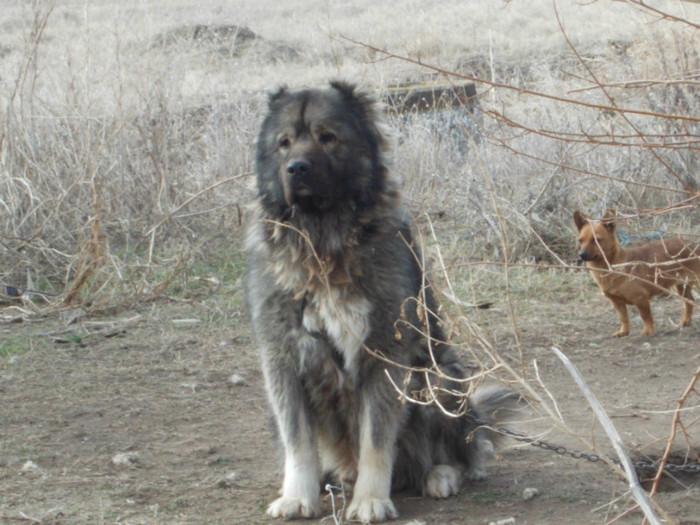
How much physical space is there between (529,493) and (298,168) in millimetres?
1789

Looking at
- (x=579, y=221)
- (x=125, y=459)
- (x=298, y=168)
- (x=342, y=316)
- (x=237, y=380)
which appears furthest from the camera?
(x=579, y=221)

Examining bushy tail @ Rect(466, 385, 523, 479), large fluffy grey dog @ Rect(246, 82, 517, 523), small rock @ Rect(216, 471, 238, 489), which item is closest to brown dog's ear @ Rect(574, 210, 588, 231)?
bushy tail @ Rect(466, 385, 523, 479)

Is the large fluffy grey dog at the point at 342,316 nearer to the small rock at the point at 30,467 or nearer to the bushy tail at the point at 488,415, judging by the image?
the bushy tail at the point at 488,415

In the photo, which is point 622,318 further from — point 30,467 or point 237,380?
point 30,467

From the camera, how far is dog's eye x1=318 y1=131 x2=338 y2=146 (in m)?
4.09

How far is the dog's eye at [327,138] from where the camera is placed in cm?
409

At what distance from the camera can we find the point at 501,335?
671 centimetres

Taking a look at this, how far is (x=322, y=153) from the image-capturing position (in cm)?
403

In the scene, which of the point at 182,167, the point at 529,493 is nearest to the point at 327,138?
the point at 529,493

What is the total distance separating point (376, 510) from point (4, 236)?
4641 mm

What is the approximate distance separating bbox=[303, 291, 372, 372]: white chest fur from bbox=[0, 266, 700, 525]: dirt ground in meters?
0.76

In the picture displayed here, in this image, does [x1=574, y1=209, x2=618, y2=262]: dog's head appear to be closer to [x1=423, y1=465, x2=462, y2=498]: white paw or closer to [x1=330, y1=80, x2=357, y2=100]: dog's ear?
[x1=330, y1=80, x2=357, y2=100]: dog's ear

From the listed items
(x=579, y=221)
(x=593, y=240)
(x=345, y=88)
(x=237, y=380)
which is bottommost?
(x=237, y=380)

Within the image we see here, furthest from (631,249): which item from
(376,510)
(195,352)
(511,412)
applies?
(376,510)
